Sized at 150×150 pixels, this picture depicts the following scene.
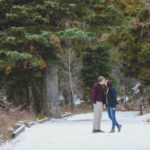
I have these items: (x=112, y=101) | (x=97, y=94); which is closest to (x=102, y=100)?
(x=97, y=94)

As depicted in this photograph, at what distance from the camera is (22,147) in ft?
24.5

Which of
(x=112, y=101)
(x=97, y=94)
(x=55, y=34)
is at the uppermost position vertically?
(x=55, y=34)

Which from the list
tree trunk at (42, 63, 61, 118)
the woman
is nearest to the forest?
tree trunk at (42, 63, 61, 118)

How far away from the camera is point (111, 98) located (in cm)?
998

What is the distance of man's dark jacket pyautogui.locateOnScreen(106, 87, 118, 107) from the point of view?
989cm

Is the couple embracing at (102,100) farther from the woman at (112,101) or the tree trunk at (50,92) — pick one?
the tree trunk at (50,92)

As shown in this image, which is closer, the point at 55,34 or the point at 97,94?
the point at 97,94

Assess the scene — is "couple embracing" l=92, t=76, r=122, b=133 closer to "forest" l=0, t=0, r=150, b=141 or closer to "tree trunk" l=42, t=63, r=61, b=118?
"forest" l=0, t=0, r=150, b=141

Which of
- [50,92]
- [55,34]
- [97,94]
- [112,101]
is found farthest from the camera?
[50,92]

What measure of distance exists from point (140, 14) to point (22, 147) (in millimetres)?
13589

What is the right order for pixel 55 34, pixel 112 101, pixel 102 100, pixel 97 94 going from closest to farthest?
pixel 112 101 → pixel 97 94 → pixel 102 100 → pixel 55 34

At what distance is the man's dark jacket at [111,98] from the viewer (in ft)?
32.4

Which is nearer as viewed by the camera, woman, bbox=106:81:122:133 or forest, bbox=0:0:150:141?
woman, bbox=106:81:122:133

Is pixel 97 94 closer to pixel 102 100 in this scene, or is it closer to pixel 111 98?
pixel 102 100
